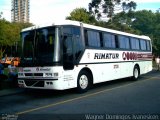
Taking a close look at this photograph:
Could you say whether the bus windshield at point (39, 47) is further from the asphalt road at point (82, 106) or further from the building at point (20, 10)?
the building at point (20, 10)

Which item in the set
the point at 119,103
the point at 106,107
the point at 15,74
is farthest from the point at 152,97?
the point at 15,74

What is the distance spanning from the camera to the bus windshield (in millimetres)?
11688

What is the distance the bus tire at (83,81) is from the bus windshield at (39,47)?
185cm

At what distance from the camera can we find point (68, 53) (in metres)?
12.1

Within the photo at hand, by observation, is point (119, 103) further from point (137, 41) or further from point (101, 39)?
point (137, 41)

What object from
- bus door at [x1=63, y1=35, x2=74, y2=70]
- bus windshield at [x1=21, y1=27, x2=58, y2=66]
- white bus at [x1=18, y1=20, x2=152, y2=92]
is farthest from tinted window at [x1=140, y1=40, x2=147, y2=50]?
bus windshield at [x1=21, y1=27, x2=58, y2=66]

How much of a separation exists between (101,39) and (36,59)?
416 centimetres

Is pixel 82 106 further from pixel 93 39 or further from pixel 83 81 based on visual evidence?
pixel 93 39

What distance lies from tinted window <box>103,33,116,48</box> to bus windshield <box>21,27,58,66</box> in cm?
403

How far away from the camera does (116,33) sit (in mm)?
16703

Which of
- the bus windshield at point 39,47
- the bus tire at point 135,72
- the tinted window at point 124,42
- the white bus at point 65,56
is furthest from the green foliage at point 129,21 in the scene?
Result: the bus windshield at point 39,47

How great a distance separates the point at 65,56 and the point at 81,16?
38147 millimetres

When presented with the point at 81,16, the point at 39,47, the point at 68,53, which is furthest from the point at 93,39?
the point at 81,16

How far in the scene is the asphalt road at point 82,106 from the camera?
8.50 meters
